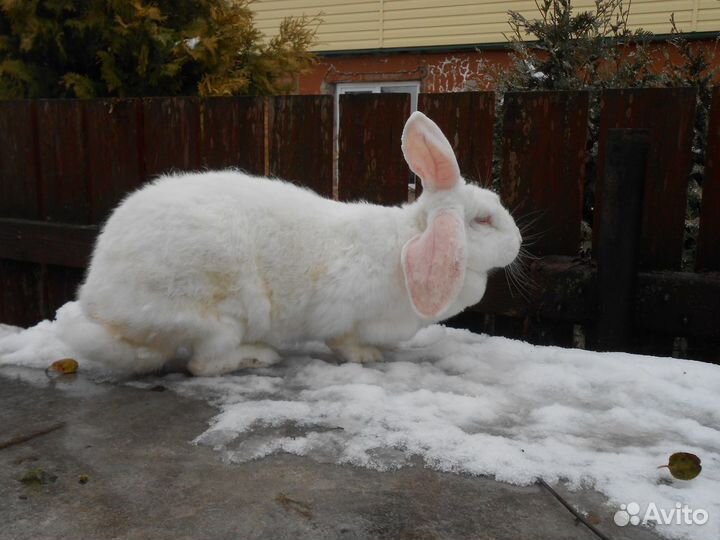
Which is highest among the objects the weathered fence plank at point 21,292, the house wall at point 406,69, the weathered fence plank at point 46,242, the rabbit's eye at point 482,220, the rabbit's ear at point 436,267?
the house wall at point 406,69

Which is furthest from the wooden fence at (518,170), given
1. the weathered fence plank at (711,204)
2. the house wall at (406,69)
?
the house wall at (406,69)

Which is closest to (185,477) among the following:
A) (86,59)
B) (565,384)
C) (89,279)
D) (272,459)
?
(272,459)

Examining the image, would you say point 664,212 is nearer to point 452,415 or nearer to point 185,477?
point 452,415

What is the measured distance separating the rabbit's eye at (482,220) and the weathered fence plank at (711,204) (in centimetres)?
111

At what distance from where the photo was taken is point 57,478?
1.82m

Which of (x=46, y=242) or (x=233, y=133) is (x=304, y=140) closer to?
(x=233, y=133)

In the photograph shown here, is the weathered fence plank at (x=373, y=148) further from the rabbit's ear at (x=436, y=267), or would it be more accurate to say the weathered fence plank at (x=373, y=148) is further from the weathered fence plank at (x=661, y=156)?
the rabbit's ear at (x=436, y=267)

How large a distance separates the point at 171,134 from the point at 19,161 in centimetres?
126

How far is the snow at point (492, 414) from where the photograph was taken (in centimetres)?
187

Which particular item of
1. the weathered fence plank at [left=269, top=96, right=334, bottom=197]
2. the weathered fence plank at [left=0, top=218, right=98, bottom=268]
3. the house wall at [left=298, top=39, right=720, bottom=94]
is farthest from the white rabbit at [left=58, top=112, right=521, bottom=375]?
the house wall at [left=298, top=39, right=720, bottom=94]

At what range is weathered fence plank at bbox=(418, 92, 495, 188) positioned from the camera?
11.6 ft

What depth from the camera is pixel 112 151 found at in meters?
4.48

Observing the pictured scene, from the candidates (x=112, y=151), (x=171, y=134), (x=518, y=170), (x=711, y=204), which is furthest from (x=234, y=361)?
(x=112, y=151)

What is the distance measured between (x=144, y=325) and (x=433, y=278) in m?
1.06
